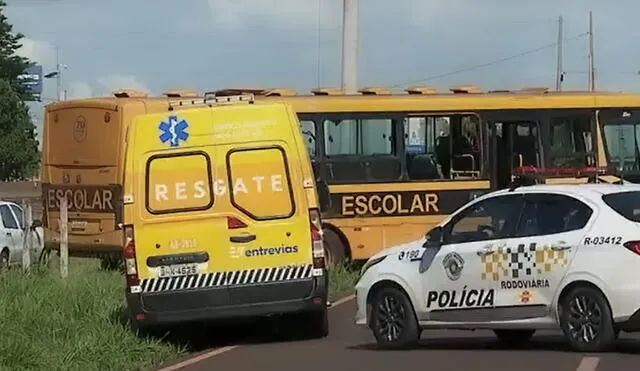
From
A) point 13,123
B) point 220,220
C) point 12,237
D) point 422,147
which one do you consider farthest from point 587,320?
point 13,123

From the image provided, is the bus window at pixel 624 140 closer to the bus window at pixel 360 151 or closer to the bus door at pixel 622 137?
the bus door at pixel 622 137

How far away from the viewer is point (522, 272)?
536 inches

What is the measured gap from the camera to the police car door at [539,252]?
13.3 m

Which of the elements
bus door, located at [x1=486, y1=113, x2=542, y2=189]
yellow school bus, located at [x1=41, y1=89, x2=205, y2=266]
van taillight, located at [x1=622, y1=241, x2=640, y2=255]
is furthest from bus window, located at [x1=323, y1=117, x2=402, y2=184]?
van taillight, located at [x1=622, y1=241, x2=640, y2=255]

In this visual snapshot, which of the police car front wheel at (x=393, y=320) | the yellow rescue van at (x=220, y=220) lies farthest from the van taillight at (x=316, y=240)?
the police car front wheel at (x=393, y=320)

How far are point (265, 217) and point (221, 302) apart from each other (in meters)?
1.08

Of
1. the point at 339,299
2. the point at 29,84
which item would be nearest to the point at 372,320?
the point at 339,299

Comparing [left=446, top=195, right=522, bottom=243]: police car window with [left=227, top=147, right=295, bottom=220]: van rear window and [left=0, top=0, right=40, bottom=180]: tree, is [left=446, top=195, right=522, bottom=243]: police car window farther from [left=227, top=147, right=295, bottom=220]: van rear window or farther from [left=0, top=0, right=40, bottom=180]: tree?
[left=0, top=0, right=40, bottom=180]: tree

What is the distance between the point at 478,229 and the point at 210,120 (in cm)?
333

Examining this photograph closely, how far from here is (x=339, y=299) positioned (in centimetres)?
2108

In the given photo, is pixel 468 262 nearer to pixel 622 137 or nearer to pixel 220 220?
pixel 220 220

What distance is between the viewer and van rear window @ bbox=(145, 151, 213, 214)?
594 inches

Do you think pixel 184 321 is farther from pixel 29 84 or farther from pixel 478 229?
pixel 29 84

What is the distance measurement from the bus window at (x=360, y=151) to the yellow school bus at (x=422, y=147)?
0.8 inches
